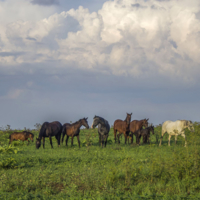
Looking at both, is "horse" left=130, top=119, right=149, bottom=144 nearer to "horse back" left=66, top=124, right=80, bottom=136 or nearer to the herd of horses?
the herd of horses

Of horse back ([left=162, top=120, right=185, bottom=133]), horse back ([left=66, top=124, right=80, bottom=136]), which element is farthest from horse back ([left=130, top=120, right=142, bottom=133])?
horse back ([left=66, top=124, right=80, bottom=136])

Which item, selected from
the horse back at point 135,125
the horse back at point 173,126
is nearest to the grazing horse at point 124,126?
the horse back at point 135,125

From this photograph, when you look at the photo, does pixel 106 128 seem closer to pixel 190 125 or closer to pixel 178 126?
pixel 178 126

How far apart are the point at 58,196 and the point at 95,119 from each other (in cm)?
1126

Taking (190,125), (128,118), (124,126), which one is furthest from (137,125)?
(190,125)

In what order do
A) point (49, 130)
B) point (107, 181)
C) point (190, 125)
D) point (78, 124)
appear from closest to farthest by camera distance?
point (107, 181) → point (190, 125) → point (49, 130) → point (78, 124)

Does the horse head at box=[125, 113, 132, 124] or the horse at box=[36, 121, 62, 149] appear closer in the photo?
the horse at box=[36, 121, 62, 149]

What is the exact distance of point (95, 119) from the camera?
19219 millimetres

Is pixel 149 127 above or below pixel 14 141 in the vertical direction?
above

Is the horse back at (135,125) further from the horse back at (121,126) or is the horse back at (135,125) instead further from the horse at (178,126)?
the horse at (178,126)

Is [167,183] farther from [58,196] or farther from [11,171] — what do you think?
[11,171]

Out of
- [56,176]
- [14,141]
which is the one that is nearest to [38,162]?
[56,176]

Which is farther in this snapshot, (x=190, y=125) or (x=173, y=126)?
(x=173, y=126)

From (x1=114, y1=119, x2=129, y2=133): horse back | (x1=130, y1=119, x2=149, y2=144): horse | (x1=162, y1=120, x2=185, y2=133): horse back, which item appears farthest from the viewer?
(x1=114, y1=119, x2=129, y2=133): horse back
